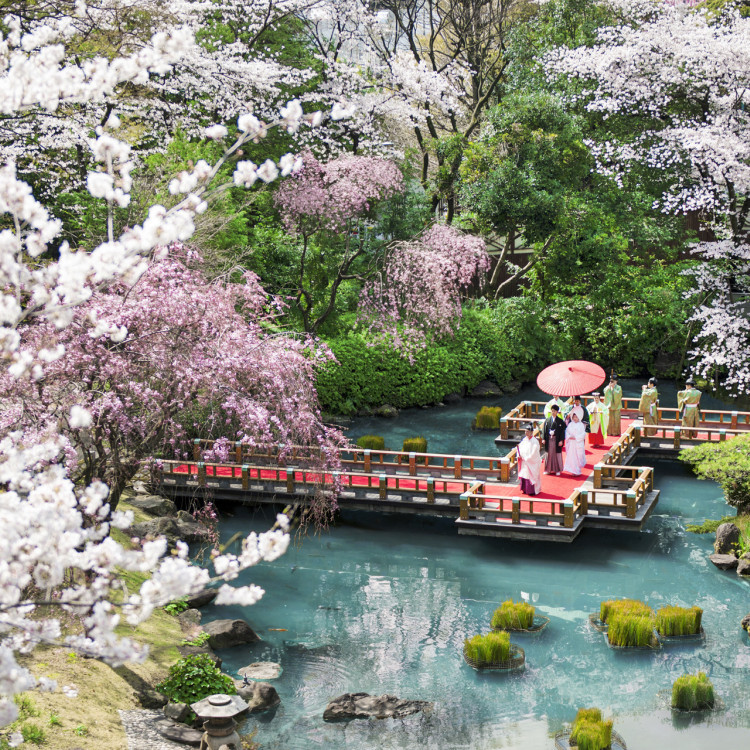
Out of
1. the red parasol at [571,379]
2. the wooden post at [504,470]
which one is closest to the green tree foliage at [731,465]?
the red parasol at [571,379]

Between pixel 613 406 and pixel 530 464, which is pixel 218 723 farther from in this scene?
pixel 613 406

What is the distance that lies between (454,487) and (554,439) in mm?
2137

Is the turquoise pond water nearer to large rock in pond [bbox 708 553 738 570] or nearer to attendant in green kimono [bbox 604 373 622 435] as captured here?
large rock in pond [bbox 708 553 738 570]

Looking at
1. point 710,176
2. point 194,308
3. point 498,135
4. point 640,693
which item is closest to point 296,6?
point 498,135

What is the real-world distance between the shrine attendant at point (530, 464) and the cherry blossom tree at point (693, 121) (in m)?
8.70

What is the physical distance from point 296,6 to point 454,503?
50.3 ft

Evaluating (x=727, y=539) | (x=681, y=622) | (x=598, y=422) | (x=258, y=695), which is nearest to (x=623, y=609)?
(x=681, y=622)

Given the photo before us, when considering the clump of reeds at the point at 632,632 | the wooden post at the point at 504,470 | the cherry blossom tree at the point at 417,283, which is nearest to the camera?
the clump of reeds at the point at 632,632

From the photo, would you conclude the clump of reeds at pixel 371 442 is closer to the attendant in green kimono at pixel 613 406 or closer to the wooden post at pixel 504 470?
the wooden post at pixel 504 470

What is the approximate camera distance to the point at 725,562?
48.4 feet

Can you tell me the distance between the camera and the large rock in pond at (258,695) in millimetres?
10789

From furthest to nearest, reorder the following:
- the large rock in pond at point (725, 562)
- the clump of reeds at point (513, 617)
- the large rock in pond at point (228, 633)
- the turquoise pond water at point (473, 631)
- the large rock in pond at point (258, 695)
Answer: the large rock in pond at point (725, 562)
the clump of reeds at point (513, 617)
the large rock in pond at point (228, 633)
the large rock in pond at point (258, 695)
the turquoise pond water at point (473, 631)

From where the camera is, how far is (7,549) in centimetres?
499

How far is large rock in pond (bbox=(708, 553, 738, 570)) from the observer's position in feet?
48.3
